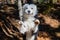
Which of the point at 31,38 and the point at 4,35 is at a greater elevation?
the point at 31,38

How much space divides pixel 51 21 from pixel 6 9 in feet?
4.33

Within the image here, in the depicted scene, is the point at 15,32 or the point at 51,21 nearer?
the point at 15,32

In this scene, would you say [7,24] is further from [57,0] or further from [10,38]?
[57,0]

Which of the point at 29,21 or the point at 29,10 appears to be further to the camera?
the point at 29,21

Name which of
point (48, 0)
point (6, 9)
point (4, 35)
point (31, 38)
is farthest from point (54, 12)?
point (31, 38)

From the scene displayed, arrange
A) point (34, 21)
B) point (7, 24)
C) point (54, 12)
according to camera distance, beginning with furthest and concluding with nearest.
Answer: point (54, 12)
point (7, 24)
point (34, 21)

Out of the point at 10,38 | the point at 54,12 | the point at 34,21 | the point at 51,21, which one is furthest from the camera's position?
the point at 54,12

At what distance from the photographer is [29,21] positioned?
12.4 ft

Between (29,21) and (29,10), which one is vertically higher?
(29,10)

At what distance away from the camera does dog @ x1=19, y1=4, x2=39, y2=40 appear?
12.1 ft

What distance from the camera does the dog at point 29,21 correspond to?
3.68m

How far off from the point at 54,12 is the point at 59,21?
47 cm

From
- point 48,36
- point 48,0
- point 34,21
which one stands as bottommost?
point 48,36

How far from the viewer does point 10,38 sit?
495cm
